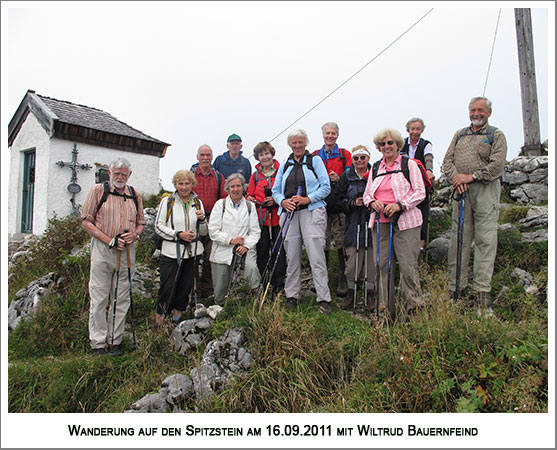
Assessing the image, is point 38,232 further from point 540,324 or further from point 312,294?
point 540,324

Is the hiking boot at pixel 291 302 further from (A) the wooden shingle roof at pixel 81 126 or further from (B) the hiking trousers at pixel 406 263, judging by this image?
(A) the wooden shingle roof at pixel 81 126

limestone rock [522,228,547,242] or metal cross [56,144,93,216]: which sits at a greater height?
metal cross [56,144,93,216]

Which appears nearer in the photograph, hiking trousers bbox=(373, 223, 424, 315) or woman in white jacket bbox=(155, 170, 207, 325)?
hiking trousers bbox=(373, 223, 424, 315)

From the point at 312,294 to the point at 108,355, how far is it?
10.1ft

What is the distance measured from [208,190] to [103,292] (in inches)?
84.4

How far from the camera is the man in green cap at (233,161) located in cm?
629

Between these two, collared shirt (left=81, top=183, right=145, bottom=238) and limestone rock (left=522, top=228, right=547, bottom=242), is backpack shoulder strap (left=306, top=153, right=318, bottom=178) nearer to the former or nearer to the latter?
collared shirt (left=81, top=183, right=145, bottom=238)

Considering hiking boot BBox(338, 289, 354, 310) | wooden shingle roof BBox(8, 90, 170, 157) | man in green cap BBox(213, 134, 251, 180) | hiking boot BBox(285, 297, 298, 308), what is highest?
wooden shingle roof BBox(8, 90, 170, 157)

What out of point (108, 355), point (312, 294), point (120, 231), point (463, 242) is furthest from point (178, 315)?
point (463, 242)

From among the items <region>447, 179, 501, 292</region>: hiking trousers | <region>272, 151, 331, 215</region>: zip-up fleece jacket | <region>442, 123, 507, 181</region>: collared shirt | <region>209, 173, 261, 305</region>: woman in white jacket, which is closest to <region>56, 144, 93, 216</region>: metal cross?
<region>209, 173, 261, 305</region>: woman in white jacket

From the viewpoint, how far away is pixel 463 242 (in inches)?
192

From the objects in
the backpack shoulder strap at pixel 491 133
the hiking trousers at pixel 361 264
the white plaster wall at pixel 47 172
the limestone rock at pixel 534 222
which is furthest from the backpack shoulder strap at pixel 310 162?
the white plaster wall at pixel 47 172

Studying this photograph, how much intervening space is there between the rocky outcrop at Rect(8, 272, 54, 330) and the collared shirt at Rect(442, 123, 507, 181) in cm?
668

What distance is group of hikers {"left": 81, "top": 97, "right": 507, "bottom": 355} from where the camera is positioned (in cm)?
448
